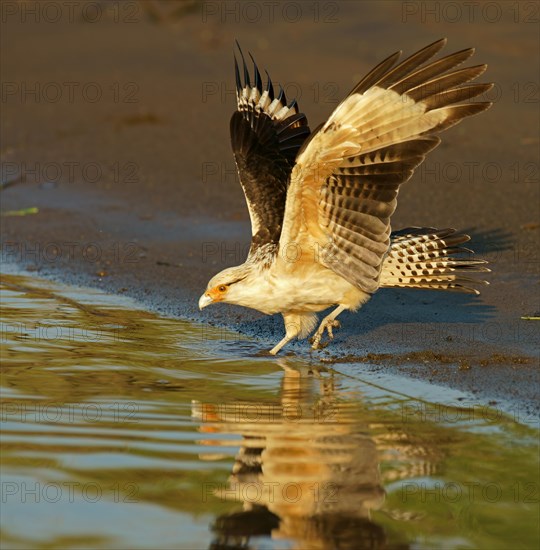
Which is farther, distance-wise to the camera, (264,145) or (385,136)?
(264,145)

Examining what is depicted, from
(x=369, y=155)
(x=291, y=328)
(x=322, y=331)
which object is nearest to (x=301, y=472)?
(x=369, y=155)

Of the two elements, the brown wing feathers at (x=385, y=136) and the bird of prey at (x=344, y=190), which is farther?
the bird of prey at (x=344, y=190)

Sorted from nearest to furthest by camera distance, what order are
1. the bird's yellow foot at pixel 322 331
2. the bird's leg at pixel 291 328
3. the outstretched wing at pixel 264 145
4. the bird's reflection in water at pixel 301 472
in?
1. the bird's reflection in water at pixel 301 472
2. the bird's leg at pixel 291 328
3. the bird's yellow foot at pixel 322 331
4. the outstretched wing at pixel 264 145

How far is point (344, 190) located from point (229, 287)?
1279 millimetres

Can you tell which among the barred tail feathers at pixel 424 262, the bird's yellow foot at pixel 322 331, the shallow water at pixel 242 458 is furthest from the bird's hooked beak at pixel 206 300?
the barred tail feathers at pixel 424 262

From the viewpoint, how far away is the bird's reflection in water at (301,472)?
4.50 meters

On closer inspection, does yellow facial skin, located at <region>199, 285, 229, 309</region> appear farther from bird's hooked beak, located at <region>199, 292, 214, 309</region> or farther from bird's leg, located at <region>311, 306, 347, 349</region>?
bird's leg, located at <region>311, 306, 347, 349</region>

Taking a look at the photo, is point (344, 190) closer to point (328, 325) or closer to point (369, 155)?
point (369, 155)

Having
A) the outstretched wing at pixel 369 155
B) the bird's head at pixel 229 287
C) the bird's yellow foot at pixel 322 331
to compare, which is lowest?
the bird's yellow foot at pixel 322 331

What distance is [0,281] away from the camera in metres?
9.59

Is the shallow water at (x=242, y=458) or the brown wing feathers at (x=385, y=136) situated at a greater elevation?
the brown wing feathers at (x=385, y=136)

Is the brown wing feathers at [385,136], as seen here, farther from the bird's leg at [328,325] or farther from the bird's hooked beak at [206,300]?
the bird's hooked beak at [206,300]

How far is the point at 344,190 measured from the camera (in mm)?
7000

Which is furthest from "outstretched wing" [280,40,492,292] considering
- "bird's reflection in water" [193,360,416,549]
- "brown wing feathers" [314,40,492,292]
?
"bird's reflection in water" [193,360,416,549]
